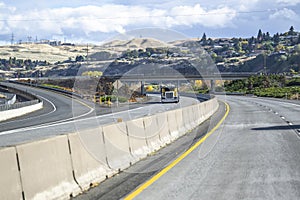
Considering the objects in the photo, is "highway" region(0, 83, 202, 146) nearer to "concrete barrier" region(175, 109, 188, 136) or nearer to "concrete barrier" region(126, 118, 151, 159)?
"concrete barrier" region(175, 109, 188, 136)

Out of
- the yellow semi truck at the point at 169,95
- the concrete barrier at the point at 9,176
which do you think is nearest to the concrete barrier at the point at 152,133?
the concrete barrier at the point at 9,176

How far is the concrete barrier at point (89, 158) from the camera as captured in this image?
31.9 ft

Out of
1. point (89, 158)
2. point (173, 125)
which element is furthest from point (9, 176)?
point (173, 125)

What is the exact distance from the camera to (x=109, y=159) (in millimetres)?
11805

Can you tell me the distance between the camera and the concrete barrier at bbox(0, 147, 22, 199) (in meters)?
7.25

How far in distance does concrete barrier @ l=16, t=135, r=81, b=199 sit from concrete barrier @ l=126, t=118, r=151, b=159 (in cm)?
447

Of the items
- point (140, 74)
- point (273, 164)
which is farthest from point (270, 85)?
point (273, 164)

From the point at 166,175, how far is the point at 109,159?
1.37 metres

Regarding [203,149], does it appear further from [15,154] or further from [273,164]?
[15,154]

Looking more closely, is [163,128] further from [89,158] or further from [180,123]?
[89,158]

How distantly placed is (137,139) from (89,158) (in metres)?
4.31

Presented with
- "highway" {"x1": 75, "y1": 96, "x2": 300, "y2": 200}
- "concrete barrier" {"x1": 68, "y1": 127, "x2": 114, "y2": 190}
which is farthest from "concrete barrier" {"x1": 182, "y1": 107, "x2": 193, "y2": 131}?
"concrete barrier" {"x1": 68, "y1": 127, "x2": 114, "y2": 190}

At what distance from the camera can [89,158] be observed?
1041 centimetres

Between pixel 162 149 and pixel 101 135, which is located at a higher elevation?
pixel 101 135
